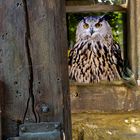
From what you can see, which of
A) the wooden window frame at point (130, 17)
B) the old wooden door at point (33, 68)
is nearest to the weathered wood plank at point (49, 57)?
the old wooden door at point (33, 68)

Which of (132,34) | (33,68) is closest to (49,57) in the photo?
(33,68)

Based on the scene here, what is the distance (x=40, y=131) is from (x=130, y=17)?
116 cm

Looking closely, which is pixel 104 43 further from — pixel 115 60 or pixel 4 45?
pixel 4 45

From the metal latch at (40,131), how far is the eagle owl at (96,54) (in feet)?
3.68

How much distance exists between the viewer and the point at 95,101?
5.97 ft

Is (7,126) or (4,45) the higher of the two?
(4,45)

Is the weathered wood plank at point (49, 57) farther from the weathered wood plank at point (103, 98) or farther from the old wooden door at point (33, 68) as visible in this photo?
the weathered wood plank at point (103, 98)

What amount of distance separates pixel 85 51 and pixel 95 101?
0.78 ft

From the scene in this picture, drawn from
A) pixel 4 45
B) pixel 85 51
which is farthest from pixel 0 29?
pixel 85 51

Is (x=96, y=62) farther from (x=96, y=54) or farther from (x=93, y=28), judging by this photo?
(x=93, y=28)

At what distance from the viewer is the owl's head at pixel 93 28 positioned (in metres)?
1.80

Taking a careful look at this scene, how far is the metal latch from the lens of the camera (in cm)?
70

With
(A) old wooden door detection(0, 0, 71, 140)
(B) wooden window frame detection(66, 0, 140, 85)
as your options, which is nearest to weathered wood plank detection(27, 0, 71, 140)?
(A) old wooden door detection(0, 0, 71, 140)

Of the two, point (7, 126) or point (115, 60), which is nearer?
point (7, 126)
